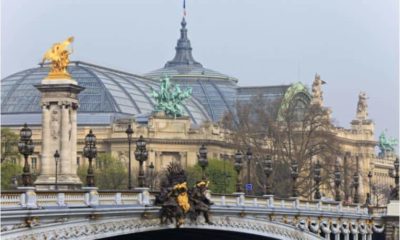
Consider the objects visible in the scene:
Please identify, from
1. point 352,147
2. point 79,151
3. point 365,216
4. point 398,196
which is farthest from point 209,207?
point 352,147

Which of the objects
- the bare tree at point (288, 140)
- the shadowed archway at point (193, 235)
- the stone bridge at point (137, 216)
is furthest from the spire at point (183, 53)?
the shadowed archway at point (193, 235)

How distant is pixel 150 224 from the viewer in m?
43.6

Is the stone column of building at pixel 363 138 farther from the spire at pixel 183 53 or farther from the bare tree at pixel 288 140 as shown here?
the bare tree at pixel 288 140

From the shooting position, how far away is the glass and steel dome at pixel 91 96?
461 ft

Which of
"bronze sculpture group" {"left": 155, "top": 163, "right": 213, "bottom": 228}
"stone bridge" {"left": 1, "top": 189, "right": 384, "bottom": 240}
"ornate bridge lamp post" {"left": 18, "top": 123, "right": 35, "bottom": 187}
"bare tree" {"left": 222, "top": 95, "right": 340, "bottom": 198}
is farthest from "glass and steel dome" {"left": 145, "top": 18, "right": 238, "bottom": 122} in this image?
"ornate bridge lamp post" {"left": 18, "top": 123, "right": 35, "bottom": 187}

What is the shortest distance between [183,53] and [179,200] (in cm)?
14942

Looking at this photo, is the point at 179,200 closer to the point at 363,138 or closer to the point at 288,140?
the point at 288,140

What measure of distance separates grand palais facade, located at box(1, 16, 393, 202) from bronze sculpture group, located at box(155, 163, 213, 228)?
67.1 meters

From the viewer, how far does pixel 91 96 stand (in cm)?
14700

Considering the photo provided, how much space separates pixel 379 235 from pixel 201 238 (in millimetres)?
19630

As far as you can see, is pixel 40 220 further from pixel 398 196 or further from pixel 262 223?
pixel 398 196

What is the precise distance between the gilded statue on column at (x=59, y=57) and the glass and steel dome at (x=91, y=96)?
54202 millimetres

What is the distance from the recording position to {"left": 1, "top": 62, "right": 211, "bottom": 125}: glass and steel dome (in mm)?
140500

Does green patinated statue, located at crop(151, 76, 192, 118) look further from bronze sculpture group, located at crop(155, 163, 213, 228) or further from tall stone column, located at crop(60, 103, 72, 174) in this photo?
bronze sculpture group, located at crop(155, 163, 213, 228)
